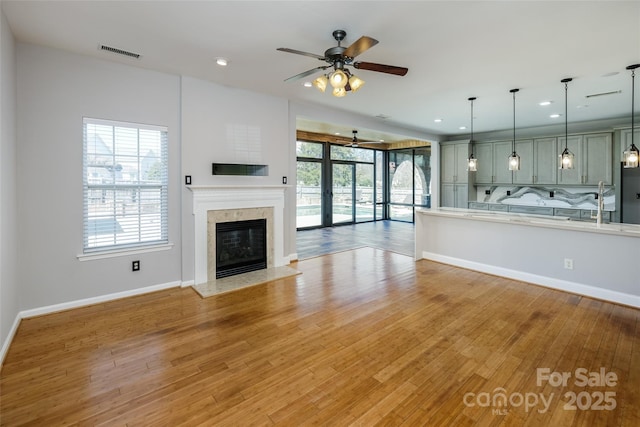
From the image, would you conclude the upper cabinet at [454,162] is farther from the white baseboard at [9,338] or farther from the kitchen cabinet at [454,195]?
the white baseboard at [9,338]

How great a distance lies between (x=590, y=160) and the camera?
6418mm

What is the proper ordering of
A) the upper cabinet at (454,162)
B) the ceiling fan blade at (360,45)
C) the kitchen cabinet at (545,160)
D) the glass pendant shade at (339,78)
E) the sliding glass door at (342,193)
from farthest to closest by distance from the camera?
the sliding glass door at (342,193) < the upper cabinet at (454,162) < the kitchen cabinet at (545,160) < the glass pendant shade at (339,78) < the ceiling fan blade at (360,45)

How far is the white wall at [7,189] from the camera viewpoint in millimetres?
2469

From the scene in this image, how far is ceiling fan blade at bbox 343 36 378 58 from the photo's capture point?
2236 millimetres

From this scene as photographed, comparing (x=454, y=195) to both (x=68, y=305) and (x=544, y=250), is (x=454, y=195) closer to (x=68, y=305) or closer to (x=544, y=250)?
(x=544, y=250)

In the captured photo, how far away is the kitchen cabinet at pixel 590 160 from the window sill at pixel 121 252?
26.3ft

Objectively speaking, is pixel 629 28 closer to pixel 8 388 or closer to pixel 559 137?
pixel 559 137

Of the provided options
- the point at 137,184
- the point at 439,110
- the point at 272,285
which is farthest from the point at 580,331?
the point at 137,184

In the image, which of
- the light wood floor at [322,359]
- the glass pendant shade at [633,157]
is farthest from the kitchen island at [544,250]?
the glass pendant shade at [633,157]

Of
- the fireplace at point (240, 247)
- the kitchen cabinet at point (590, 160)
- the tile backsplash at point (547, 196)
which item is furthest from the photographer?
the tile backsplash at point (547, 196)

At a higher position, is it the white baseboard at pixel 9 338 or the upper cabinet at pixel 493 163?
the upper cabinet at pixel 493 163

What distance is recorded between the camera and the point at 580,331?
9.46ft

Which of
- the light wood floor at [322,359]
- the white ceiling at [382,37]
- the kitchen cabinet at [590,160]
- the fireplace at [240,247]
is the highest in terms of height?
the white ceiling at [382,37]

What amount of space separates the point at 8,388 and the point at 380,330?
282 centimetres
